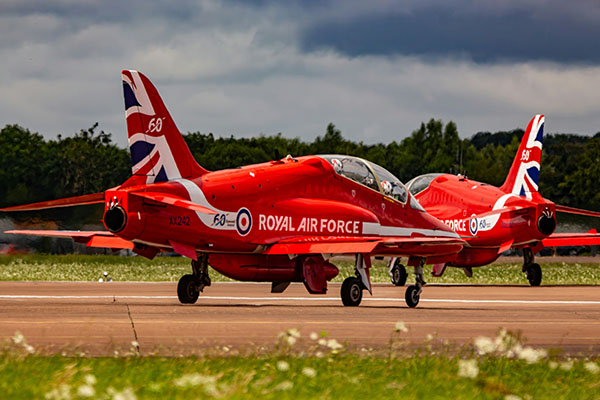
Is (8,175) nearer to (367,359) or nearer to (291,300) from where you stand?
(291,300)

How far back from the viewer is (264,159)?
9538 cm

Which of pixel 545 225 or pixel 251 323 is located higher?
pixel 545 225

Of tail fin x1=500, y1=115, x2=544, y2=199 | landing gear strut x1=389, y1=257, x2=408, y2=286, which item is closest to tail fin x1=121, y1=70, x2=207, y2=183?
landing gear strut x1=389, y1=257, x2=408, y2=286

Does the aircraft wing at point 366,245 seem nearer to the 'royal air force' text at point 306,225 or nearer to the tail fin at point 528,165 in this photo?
the 'royal air force' text at point 306,225

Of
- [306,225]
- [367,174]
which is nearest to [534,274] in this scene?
→ [367,174]

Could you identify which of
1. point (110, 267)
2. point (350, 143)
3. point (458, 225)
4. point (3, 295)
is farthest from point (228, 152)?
point (3, 295)

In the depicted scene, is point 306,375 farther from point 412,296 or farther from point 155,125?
point 412,296

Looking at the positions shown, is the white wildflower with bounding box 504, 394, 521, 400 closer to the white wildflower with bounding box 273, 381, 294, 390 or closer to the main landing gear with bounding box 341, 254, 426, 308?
the white wildflower with bounding box 273, 381, 294, 390

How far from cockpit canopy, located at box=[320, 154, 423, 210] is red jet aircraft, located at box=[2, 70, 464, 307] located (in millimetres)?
29

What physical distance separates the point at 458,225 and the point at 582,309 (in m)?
15.2

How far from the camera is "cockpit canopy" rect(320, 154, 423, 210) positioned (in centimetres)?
2325

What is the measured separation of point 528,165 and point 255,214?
20849mm

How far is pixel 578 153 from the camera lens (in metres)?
114

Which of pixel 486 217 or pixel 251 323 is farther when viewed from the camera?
pixel 486 217
